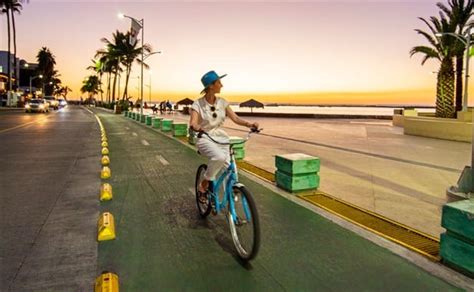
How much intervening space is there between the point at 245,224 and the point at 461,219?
217 cm

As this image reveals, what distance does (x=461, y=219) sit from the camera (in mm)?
3602

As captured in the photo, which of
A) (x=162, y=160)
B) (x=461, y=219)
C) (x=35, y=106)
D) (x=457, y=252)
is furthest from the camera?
(x=35, y=106)

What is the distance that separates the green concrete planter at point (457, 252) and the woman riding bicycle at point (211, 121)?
243 centimetres

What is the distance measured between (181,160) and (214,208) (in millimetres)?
6064

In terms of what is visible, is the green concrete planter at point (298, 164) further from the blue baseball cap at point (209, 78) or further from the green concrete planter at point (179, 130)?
the green concrete planter at point (179, 130)

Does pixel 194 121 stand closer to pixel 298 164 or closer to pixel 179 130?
pixel 298 164

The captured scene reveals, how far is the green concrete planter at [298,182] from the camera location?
22.4ft

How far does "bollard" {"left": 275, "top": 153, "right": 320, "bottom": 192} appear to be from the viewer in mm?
6758

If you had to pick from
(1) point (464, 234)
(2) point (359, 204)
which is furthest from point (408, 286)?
(2) point (359, 204)

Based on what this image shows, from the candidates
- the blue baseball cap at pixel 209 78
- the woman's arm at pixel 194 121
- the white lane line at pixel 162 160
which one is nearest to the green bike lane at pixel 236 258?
the woman's arm at pixel 194 121

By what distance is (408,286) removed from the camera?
3.46 m

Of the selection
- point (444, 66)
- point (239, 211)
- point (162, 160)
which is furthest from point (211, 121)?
point (444, 66)

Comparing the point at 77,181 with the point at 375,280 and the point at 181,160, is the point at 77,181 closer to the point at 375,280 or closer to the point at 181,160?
the point at 181,160

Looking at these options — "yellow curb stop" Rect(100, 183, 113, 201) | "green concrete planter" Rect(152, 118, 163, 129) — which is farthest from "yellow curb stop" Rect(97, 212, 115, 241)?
"green concrete planter" Rect(152, 118, 163, 129)
